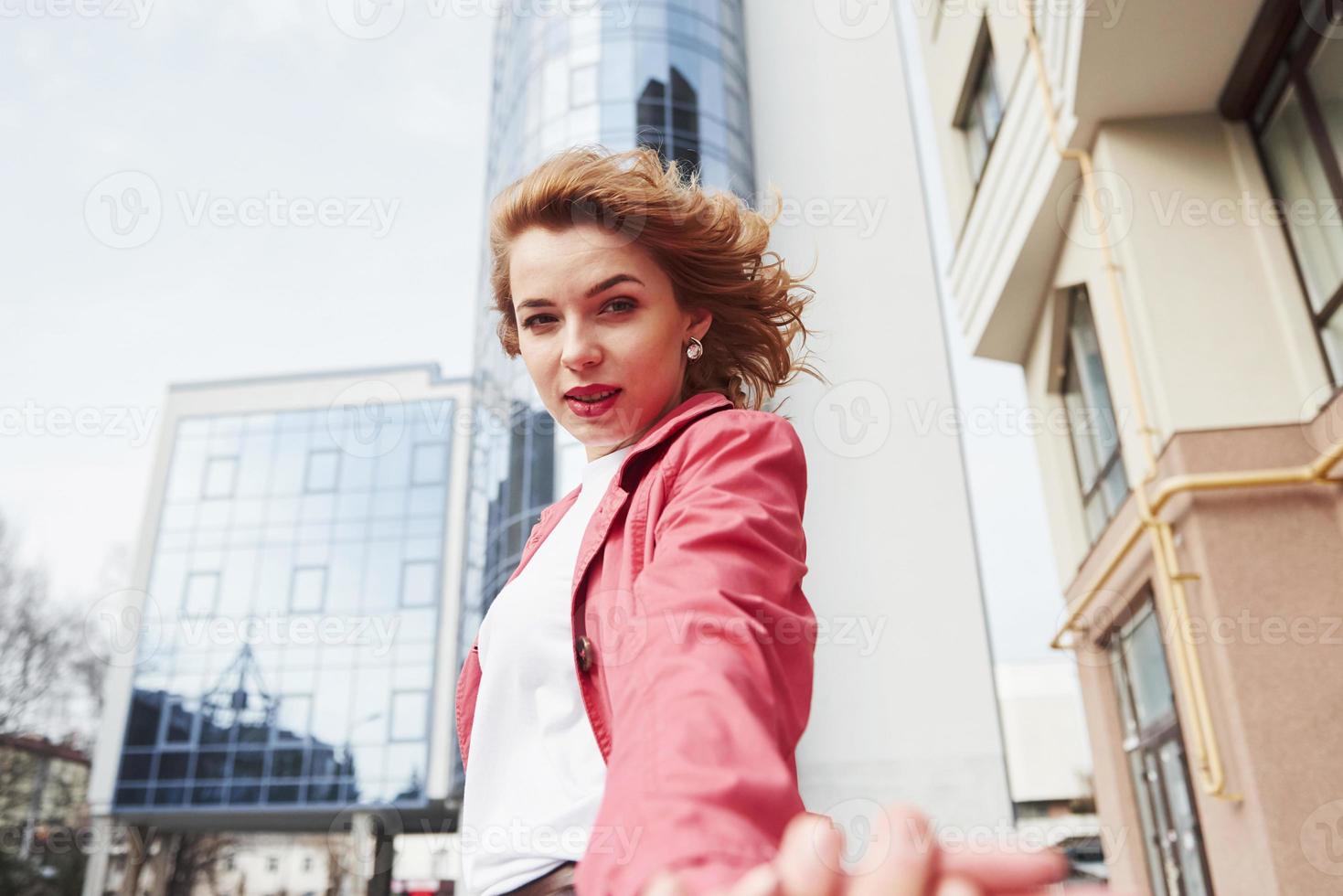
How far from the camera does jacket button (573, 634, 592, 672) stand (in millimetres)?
717

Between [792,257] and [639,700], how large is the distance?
11.0 m

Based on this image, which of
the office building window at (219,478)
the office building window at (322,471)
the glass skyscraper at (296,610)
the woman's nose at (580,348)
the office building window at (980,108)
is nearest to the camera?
the woman's nose at (580,348)

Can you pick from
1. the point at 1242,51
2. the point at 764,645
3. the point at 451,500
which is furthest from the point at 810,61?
the point at 764,645

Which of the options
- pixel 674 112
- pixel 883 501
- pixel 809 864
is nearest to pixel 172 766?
pixel 674 112

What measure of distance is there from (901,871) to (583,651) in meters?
0.42

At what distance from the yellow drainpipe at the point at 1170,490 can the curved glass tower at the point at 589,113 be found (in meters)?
7.04

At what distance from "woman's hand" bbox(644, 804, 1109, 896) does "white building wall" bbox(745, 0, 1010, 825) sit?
724 cm

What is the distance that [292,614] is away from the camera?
775 inches

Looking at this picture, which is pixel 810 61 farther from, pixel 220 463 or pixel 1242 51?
pixel 220 463

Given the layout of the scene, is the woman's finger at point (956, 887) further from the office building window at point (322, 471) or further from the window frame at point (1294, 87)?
the office building window at point (322, 471)

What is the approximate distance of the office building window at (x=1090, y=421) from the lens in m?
5.61

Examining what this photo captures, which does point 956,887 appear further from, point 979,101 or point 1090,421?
point 979,101

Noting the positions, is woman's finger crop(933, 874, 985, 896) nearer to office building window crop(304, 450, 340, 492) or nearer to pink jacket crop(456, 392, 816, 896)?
pink jacket crop(456, 392, 816, 896)

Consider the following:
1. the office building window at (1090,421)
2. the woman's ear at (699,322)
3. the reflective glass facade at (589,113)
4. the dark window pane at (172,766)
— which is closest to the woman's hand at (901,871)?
the woman's ear at (699,322)
